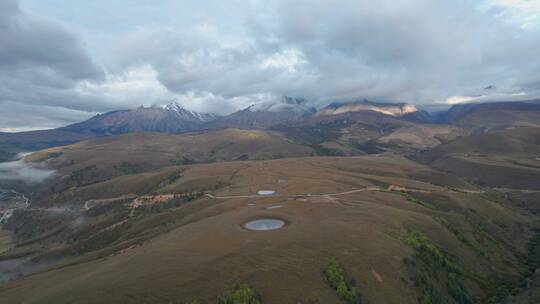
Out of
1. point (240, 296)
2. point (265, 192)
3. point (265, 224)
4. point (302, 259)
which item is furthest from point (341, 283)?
point (265, 192)

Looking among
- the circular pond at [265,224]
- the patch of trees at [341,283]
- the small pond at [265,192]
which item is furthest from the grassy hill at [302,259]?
the small pond at [265,192]

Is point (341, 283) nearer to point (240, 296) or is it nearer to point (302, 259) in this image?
point (302, 259)

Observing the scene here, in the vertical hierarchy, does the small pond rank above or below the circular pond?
below

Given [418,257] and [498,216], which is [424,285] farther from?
[498,216]

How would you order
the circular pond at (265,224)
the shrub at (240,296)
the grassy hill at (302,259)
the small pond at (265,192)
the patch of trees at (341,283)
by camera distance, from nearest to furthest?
1. the shrub at (240,296)
2. the grassy hill at (302,259)
3. the patch of trees at (341,283)
4. the circular pond at (265,224)
5. the small pond at (265,192)

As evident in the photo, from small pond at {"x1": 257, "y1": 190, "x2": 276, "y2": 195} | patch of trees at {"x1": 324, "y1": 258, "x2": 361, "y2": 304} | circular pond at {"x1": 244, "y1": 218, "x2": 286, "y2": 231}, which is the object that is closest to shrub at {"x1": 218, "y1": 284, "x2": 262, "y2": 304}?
patch of trees at {"x1": 324, "y1": 258, "x2": 361, "y2": 304}

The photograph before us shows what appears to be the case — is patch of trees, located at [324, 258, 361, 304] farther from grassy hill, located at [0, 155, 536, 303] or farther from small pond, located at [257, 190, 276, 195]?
small pond, located at [257, 190, 276, 195]

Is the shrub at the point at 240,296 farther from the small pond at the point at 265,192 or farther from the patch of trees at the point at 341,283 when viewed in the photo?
the small pond at the point at 265,192
